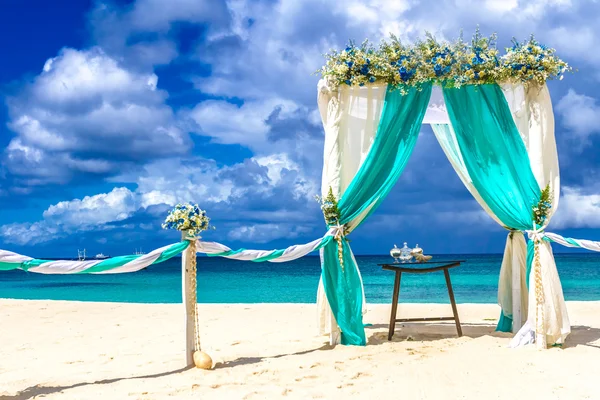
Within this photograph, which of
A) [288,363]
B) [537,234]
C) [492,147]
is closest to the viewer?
[288,363]

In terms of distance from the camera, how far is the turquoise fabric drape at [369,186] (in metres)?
6.15

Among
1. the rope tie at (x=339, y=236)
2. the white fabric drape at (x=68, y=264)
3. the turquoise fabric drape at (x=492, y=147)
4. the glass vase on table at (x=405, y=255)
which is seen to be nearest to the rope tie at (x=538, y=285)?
the turquoise fabric drape at (x=492, y=147)

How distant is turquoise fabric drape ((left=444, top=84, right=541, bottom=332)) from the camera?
639cm

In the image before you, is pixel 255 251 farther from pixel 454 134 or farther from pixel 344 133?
pixel 454 134

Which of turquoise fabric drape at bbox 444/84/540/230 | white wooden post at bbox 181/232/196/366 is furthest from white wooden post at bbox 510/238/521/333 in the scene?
white wooden post at bbox 181/232/196/366

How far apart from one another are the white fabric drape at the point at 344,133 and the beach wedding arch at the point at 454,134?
1 cm

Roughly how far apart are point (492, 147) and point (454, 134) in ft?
1.39

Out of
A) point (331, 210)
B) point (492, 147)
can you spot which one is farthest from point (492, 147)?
point (331, 210)

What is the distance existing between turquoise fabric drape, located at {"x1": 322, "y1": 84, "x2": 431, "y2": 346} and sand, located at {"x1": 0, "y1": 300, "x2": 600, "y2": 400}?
1.22ft

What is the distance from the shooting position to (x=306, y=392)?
177 inches

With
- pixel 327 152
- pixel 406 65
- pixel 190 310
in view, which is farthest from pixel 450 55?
pixel 190 310

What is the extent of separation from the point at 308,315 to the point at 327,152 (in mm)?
3609

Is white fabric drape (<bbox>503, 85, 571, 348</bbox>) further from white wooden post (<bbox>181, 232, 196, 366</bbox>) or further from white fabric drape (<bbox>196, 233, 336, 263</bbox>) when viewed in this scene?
white wooden post (<bbox>181, 232, 196, 366</bbox>)

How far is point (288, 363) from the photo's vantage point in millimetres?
5461
